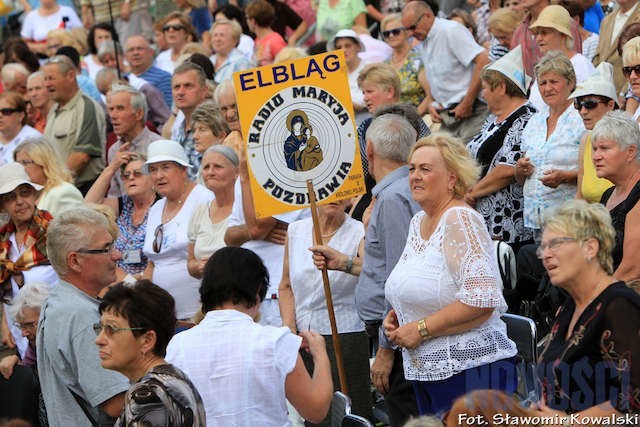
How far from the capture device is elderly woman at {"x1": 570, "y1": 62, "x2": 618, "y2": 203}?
705cm

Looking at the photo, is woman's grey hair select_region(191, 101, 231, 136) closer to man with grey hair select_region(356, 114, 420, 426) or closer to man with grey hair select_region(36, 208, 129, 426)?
man with grey hair select_region(356, 114, 420, 426)

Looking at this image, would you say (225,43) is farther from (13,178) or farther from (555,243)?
(555,243)

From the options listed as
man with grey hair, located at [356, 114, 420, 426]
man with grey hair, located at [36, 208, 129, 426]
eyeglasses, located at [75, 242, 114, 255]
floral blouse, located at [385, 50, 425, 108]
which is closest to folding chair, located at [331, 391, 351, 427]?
man with grey hair, located at [356, 114, 420, 426]

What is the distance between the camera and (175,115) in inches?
440

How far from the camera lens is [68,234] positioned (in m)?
6.13

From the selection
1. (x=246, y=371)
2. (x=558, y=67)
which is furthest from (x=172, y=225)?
(x=246, y=371)

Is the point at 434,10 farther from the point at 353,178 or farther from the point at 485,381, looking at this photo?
the point at 485,381

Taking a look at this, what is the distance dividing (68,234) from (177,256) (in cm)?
194

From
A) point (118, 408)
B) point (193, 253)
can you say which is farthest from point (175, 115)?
point (118, 408)

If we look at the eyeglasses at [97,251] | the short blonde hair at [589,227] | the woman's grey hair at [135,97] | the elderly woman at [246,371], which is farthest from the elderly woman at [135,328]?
the woman's grey hair at [135,97]

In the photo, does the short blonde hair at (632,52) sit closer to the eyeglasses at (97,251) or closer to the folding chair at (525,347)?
the folding chair at (525,347)

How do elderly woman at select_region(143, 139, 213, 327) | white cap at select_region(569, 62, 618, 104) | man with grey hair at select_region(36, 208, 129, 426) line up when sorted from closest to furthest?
man with grey hair at select_region(36, 208, 129, 426), white cap at select_region(569, 62, 618, 104), elderly woman at select_region(143, 139, 213, 327)

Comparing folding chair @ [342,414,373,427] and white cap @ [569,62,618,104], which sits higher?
white cap @ [569,62,618,104]

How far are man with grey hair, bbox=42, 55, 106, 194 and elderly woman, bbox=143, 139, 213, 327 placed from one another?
8.71 ft
